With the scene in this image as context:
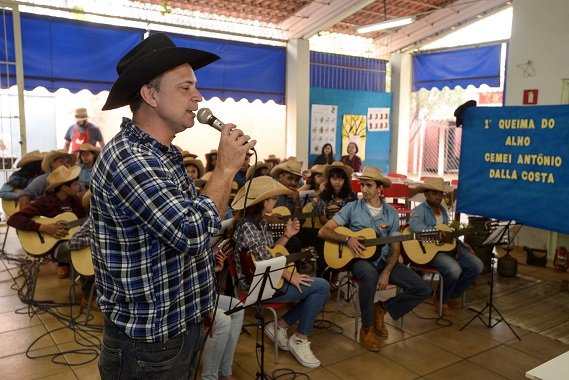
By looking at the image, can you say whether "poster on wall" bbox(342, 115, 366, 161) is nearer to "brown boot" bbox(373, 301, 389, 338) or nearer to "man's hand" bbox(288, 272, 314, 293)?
"brown boot" bbox(373, 301, 389, 338)

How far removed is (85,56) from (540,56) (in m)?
6.41

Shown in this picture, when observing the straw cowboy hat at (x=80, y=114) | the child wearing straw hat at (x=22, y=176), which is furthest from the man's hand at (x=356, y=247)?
the straw cowboy hat at (x=80, y=114)


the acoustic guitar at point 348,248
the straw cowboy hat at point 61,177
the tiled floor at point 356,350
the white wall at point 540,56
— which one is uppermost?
the white wall at point 540,56

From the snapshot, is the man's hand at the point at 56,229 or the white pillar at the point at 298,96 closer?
the man's hand at the point at 56,229

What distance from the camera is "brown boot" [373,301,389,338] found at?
3777 millimetres

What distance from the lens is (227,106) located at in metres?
9.35

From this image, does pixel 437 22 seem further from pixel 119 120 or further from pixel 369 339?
pixel 369 339

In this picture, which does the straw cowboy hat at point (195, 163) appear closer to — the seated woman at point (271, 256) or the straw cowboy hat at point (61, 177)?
the straw cowboy hat at point (61, 177)

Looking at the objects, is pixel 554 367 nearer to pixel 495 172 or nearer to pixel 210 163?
pixel 495 172

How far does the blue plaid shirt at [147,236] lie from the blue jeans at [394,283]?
2.34 meters

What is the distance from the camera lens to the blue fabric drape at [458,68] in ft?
28.7

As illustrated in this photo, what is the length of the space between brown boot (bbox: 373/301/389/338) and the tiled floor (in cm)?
7

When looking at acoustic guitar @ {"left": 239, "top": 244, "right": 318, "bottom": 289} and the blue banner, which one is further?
the blue banner

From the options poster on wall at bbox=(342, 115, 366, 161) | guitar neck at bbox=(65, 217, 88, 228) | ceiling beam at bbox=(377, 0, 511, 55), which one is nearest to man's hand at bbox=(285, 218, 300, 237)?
guitar neck at bbox=(65, 217, 88, 228)
